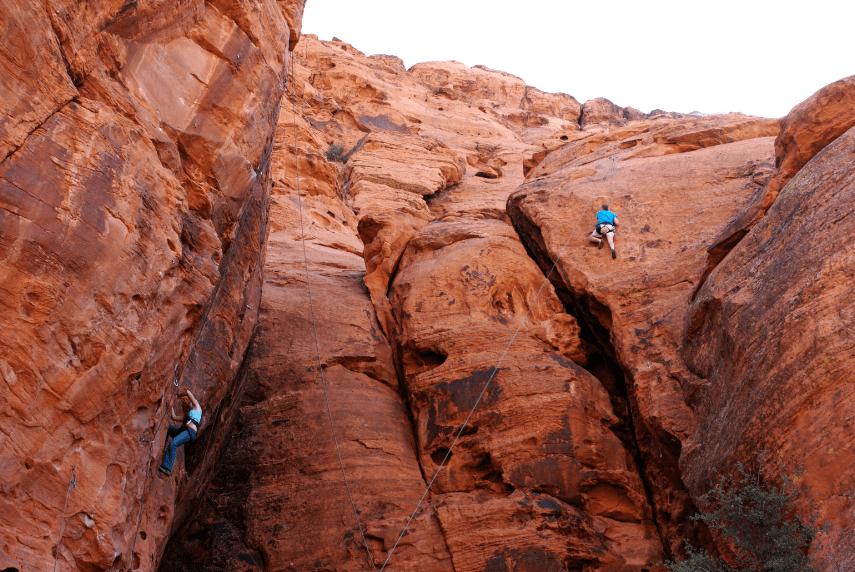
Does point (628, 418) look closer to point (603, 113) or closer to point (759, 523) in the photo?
point (759, 523)

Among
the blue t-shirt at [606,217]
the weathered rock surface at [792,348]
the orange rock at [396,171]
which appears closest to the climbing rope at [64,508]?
the weathered rock surface at [792,348]

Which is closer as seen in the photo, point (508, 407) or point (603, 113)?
point (508, 407)

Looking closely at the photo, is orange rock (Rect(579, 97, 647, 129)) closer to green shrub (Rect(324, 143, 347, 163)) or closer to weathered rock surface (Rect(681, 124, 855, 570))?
green shrub (Rect(324, 143, 347, 163))

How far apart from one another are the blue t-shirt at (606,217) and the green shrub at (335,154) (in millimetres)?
18978

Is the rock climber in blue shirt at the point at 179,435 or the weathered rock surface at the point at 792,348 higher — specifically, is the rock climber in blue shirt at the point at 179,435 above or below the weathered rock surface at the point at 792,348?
below

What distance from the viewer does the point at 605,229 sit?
14.1m

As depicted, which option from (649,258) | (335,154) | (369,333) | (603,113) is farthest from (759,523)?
(603,113)

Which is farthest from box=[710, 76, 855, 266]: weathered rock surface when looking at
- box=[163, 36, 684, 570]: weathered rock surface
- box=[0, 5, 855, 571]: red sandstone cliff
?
box=[163, 36, 684, 570]: weathered rock surface

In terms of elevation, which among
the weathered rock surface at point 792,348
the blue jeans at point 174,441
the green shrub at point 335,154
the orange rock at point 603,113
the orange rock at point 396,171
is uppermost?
the orange rock at point 603,113

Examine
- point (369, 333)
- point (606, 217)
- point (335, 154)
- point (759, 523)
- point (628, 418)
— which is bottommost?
point (759, 523)

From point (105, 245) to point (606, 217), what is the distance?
34.7 ft

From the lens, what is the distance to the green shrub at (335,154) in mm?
31656

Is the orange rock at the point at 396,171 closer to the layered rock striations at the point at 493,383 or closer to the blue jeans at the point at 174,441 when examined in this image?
the layered rock striations at the point at 493,383

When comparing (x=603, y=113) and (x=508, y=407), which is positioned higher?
(x=603, y=113)
